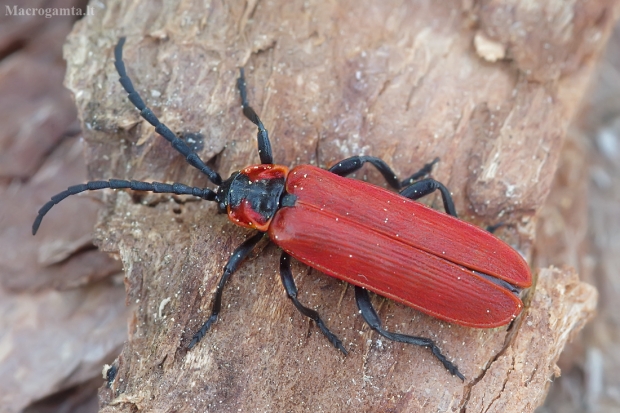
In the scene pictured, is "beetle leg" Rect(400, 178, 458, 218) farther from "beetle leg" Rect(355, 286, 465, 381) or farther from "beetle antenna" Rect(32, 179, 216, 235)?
"beetle antenna" Rect(32, 179, 216, 235)

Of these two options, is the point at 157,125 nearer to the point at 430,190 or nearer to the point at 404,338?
the point at 430,190

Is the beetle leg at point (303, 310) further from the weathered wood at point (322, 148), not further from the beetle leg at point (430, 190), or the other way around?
the beetle leg at point (430, 190)

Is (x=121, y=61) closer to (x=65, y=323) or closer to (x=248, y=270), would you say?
(x=248, y=270)

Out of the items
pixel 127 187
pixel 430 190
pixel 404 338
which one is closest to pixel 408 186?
pixel 430 190

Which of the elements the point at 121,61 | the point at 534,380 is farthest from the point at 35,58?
the point at 534,380

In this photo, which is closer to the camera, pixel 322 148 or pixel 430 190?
pixel 430 190

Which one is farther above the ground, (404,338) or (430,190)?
(430,190)

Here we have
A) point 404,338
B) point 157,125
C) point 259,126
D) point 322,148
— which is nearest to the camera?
point 404,338

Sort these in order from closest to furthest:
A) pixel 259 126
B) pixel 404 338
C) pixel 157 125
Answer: pixel 404 338, pixel 157 125, pixel 259 126
